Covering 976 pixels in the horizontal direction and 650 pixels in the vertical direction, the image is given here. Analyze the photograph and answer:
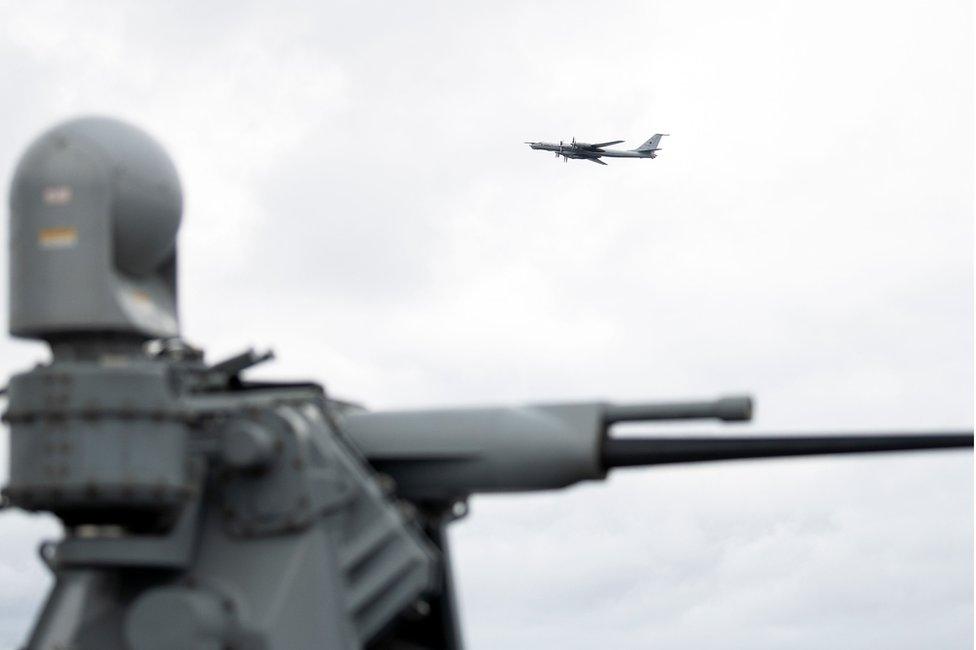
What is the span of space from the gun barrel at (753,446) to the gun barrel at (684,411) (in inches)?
8.1

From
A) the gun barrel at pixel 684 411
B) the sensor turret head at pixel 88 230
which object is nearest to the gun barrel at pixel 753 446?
the gun barrel at pixel 684 411

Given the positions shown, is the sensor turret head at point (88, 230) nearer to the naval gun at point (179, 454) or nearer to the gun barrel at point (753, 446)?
the naval gun at point (179, 454)

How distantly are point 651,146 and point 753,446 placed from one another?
183ft

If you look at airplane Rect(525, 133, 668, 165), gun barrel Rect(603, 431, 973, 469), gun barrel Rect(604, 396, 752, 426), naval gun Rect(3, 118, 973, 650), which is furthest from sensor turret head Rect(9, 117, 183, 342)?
airplane Rect(525, 133, 668, 165)

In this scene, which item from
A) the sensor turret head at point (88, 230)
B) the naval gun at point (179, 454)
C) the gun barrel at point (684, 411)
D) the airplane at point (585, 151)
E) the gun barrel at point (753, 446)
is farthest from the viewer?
the airplane at point (585, 151)

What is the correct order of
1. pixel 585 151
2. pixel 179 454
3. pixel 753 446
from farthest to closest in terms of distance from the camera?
pixel 585 151 → pixel 753 446 → pixel 179 454

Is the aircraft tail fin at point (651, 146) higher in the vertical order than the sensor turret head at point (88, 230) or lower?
higher

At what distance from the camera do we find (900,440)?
1251 cm

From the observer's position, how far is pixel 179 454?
39.1 feet

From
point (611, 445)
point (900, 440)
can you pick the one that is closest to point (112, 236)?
point (611, 445)

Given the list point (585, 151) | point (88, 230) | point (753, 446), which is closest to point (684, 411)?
point (753, 446)

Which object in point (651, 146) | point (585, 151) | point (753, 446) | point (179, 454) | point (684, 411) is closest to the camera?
point (179, 454)

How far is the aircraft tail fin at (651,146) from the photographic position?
204 ft

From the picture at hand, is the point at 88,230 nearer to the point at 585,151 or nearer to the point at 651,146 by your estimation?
the point at 585,151
